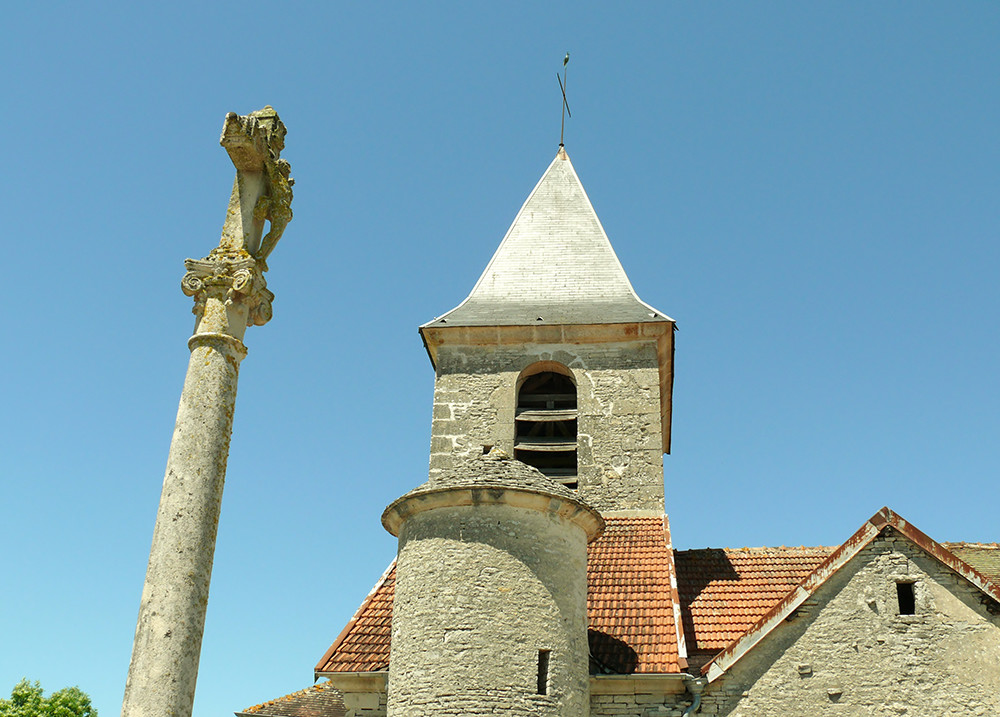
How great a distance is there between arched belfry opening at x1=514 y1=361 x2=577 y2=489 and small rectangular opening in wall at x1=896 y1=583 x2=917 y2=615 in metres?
5.09

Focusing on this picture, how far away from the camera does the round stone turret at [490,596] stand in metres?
8.58

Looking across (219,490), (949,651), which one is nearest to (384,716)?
(219,490)

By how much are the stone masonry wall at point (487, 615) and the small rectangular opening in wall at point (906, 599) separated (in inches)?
121

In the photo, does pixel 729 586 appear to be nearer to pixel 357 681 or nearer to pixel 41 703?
pixel 357 681

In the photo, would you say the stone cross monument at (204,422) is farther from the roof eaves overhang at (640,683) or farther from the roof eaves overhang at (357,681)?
the roof eaves overhang at (640,683)

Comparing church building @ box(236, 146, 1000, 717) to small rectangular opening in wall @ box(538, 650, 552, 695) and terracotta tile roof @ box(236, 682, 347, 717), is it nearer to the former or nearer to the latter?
small rectangular opening in wall @ box(538, 650, 552, 695)

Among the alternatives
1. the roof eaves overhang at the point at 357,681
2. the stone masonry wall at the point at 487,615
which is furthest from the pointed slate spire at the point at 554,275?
the roof eaves overhang at the point at 357,681

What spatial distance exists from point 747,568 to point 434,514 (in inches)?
182

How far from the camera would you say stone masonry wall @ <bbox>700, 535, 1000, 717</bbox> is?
9.05 meters

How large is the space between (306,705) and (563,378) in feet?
20.2

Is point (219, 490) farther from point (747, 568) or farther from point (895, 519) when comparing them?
point (747, 568)

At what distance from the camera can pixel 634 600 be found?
10.8 meters

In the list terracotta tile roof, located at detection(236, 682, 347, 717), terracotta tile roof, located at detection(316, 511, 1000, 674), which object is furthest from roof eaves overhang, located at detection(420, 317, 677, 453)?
terracotta tile roof, located at detection(236, 682, 347, 717)

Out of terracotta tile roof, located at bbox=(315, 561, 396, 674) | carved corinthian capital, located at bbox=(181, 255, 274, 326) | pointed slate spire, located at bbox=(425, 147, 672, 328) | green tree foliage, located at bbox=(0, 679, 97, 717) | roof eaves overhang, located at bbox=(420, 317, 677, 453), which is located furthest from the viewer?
green tree foliage, located at bbox=(0, 679, 97, 717)
